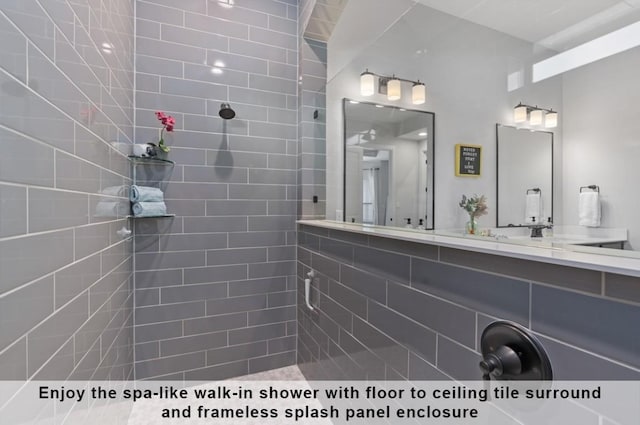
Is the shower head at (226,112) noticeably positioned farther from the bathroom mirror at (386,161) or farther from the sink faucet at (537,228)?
the sink faucet at (537,228)

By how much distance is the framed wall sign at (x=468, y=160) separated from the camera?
1647 mm

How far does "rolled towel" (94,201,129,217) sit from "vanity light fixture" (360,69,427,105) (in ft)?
5.45

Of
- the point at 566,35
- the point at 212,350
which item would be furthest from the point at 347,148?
the point at 212,350

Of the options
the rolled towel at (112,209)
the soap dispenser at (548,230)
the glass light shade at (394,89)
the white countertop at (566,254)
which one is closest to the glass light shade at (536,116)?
the soap dispenser at (548,230)

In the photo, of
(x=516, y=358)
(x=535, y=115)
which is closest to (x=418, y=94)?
(x=535, y=115)

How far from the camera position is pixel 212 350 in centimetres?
190

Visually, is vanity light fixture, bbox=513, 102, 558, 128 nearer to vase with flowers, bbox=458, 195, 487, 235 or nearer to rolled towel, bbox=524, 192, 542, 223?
rolled towel, bbox=524, 192, 542, 223

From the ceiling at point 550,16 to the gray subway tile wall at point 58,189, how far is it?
1.65 meters

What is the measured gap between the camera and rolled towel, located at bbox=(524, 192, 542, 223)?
3.63ft

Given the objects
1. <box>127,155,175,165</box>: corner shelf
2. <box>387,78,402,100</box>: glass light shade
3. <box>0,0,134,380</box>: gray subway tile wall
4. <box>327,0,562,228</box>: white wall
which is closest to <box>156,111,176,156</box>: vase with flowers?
<box>127,155,175,165</box>: corner shelf

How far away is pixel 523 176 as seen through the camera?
4.34ft

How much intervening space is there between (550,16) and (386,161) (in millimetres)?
1079

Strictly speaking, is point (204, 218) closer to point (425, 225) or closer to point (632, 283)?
point (425, 225)

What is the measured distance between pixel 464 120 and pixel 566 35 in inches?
24.9
